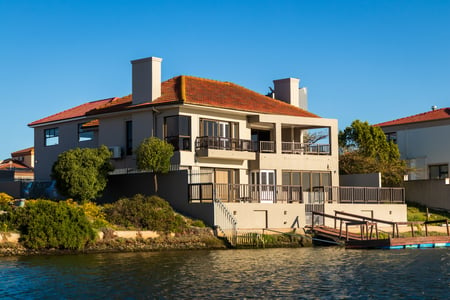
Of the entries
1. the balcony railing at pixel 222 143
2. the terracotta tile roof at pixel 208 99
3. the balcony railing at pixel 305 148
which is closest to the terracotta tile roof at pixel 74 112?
the terracotta tile roof at pixel 208 99

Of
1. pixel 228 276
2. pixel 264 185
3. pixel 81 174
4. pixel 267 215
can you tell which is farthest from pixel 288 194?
pixel 228 276

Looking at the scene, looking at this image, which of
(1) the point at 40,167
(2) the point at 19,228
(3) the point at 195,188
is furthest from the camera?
(1) the point at 40,167

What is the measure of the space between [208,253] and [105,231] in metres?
4.97

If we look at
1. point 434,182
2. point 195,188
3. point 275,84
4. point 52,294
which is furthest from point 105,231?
point 434,182

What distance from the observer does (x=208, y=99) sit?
45.9 meters

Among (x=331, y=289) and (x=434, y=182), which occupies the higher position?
(x=434, y=182)

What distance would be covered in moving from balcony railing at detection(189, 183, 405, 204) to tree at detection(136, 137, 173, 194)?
2.14 meters

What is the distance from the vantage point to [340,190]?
47.8 meters

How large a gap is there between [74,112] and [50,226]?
74.6ft

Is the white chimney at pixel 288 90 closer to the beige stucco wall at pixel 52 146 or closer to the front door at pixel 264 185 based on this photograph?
the front door at pixel 264 185

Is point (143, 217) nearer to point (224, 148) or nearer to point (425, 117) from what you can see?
point (224, 148)

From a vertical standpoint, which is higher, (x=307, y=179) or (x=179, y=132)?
(x=179, y=132)

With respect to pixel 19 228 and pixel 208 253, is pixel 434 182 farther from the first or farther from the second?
pixel 19 228

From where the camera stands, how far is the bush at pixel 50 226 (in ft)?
107
